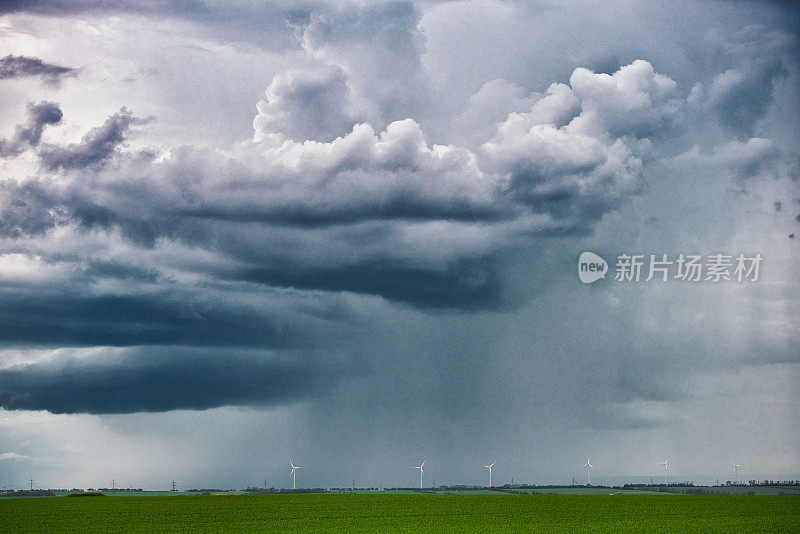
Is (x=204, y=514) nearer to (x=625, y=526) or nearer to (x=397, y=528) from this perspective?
(x=397, y=528)

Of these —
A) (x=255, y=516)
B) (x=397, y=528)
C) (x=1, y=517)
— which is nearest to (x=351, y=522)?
(x=397, y=528)

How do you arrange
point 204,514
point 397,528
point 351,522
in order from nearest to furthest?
point 397,528 < point 351,522 < point 204,514

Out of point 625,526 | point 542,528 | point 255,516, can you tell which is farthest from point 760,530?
point 255,516

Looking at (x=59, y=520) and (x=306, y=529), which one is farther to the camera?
(x=59, y=520)

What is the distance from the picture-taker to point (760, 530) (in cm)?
8688

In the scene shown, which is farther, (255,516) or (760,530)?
(255,516)

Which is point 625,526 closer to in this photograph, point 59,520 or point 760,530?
point 760,530

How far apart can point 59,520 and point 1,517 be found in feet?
45.5

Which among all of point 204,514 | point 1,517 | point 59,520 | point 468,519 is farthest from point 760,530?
point 1,517

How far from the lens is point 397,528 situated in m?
93.1

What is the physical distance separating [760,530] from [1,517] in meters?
104

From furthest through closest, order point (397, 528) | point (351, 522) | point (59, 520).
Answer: point (59, 520) → point (351, 522) → point (397, 528)

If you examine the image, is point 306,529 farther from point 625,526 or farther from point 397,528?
point 625,526

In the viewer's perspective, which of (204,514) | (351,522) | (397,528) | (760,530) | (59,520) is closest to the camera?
(760,530)
